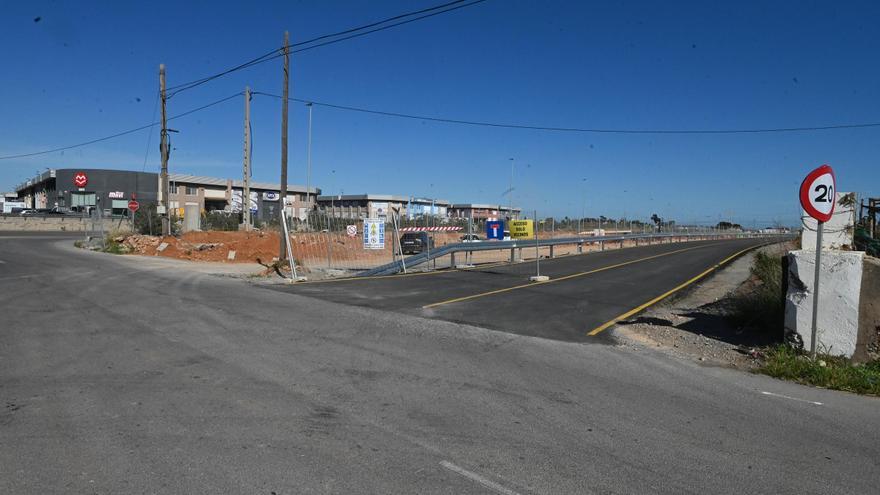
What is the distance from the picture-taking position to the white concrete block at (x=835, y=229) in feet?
30.7

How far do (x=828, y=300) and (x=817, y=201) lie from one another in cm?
141

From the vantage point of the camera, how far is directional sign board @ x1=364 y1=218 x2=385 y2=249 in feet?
79.0

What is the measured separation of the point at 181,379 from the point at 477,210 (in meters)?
140

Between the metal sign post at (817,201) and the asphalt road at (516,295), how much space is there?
3.26 m

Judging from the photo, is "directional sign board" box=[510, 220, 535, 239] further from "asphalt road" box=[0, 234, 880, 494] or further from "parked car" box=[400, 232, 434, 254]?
"asphalt road" box=[0, 234, 880, 494]

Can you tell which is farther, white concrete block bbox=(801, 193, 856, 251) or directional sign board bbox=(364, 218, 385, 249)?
directional sign board bbox=(364, 218, 385, 249)

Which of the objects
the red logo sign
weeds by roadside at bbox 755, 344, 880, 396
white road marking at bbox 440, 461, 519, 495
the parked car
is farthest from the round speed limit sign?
the red logo sign

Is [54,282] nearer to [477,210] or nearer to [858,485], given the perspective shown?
[858,485]

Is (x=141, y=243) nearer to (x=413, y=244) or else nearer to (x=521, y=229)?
(x=413, y=244)

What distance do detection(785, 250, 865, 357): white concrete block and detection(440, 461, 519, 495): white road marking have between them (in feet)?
21.5

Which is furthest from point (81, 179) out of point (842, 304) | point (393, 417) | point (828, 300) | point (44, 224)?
point (842, 304)

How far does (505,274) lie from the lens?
75.4 feet

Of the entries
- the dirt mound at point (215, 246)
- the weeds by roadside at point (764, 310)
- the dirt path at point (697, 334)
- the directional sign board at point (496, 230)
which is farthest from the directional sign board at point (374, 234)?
the weeds by roadside at point (764, 310)

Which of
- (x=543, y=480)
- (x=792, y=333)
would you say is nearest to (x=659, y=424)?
(x=543, y=480)
